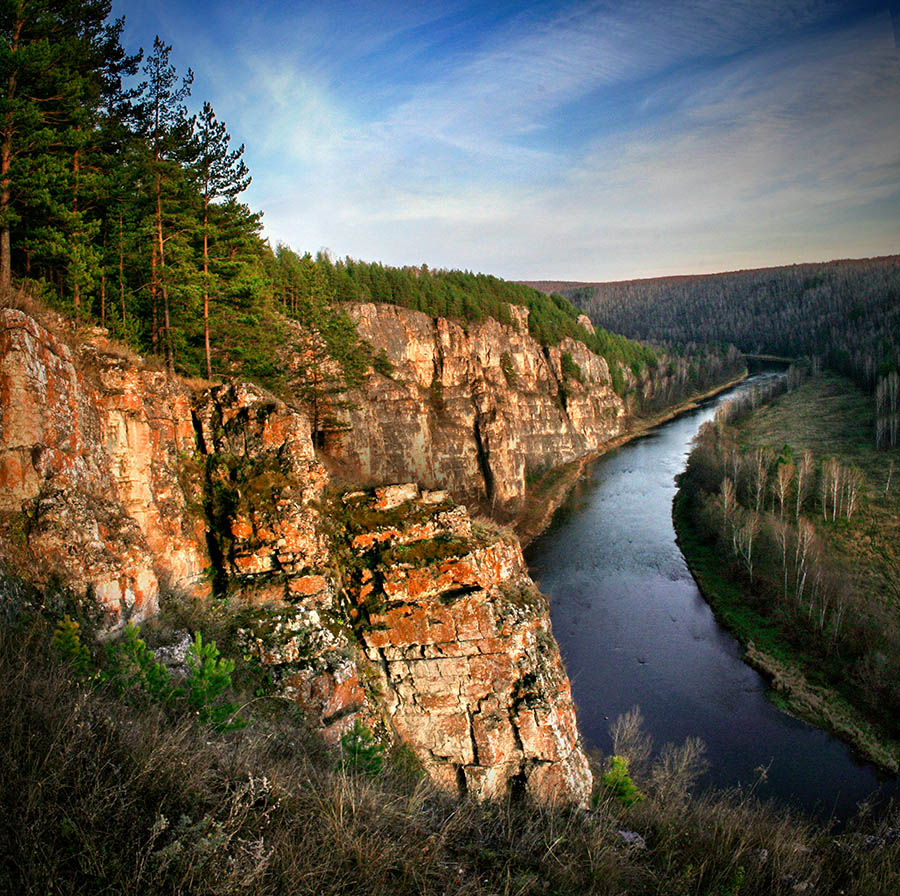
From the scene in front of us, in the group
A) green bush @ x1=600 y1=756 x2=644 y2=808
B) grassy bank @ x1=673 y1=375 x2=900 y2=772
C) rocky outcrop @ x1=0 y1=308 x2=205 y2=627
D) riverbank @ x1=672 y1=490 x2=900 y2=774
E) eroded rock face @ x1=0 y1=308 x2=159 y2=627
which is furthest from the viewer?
grassy bank @ x1=673 y1=375 x2=900 y2=772

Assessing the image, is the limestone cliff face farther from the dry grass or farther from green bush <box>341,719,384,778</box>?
the dry grass

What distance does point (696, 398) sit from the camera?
10494cm

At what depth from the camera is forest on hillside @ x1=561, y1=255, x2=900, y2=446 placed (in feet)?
258

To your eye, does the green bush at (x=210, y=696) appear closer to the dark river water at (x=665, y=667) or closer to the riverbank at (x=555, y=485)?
the dark river water at (x=665, y=667)

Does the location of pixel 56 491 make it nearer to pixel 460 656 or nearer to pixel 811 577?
pixel 460 656

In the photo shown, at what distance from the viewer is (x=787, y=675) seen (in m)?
24.9

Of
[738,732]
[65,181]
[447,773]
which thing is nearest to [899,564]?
[738,732]

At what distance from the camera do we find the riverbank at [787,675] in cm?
2077

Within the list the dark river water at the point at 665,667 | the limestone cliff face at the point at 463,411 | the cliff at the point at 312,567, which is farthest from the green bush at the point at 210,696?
the limestone cliff face at the point at 463,411

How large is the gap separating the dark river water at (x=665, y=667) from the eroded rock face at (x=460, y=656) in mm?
10676

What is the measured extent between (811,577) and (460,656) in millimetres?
27410

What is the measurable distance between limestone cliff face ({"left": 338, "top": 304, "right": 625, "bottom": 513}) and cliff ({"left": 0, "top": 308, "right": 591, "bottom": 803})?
21.0 metres

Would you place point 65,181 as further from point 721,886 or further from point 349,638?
point 721,886

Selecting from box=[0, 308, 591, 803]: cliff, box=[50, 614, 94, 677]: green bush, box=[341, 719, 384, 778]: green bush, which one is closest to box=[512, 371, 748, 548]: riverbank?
box=[0, 308, 591, 803]: cliff
